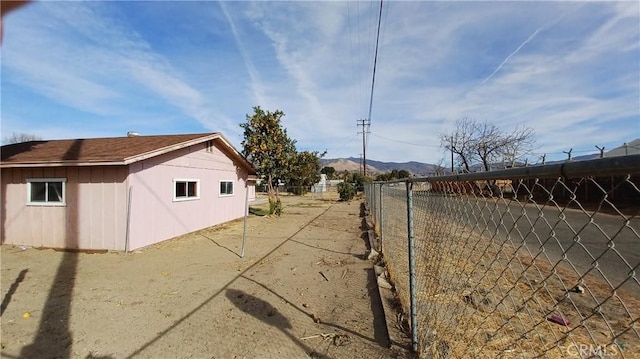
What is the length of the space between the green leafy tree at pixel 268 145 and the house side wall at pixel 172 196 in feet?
12.5

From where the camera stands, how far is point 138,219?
10.3m

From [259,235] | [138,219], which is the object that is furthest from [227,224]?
[138,219]

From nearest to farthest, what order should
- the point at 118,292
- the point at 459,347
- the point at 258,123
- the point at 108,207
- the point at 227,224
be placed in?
1. the point at 459,347
2. the point at 118,292
3. the point at 108,207
4. the point at 227,224
5. the point at 258,123

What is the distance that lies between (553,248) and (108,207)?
37.0ft

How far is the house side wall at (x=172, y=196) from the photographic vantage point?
10.4m

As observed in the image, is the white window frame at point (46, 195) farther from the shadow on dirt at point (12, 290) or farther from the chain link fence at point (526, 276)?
the chain link fence at point (526, 276)

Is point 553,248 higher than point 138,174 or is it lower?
lower

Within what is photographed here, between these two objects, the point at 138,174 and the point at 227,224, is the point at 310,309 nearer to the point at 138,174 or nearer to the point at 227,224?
the point at 138,174

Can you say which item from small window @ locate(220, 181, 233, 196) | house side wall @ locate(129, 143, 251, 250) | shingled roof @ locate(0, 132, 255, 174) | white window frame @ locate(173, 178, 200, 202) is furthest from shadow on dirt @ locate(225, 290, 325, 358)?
small window @ locate(220, 181, 233, 196)

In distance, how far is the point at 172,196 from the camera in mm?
12109

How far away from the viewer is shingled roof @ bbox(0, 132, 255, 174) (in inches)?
385

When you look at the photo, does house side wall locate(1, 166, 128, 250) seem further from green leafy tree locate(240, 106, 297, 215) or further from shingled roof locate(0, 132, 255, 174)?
green leafy tree locate(240, 106, 297, 215)

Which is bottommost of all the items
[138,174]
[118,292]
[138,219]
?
Result: [118,292]

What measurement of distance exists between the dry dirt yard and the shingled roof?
2.47 meters
